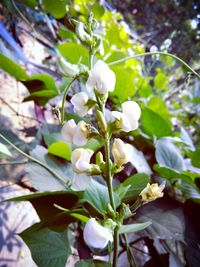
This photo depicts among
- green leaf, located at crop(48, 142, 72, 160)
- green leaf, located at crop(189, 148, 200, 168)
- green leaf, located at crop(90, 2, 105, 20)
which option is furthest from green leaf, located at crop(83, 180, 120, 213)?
green leaf, located at crop(90, 2, 105, 20)

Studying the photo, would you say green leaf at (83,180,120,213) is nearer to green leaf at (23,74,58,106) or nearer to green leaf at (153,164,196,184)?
green leaf at (153,164,196,184)

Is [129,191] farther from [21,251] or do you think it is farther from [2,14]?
[2,14]

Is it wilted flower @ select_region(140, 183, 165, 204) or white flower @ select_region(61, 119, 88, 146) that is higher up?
white flower @ select_region(61, 119, 88, 146)

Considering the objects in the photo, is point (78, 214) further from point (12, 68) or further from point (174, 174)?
point (12, 68)

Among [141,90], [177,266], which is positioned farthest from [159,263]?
[141,90]

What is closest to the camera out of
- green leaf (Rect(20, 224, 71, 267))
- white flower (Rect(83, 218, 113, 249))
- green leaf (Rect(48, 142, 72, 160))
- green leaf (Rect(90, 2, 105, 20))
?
white flower (Rect(83, 218, 113, 249))

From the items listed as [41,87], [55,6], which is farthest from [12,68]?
[55,6]

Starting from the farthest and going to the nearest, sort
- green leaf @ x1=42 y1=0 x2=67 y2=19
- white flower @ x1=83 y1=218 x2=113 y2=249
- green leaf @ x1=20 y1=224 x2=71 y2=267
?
green leaf @ x1=42 y1=0 x2=67 y2=19 < green leaf @ x1=20 y1=224 x2=71 y2=267 < white flower @ x1=83 y1=218 x2=113 y2=249
